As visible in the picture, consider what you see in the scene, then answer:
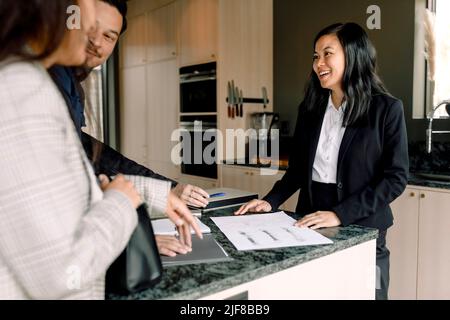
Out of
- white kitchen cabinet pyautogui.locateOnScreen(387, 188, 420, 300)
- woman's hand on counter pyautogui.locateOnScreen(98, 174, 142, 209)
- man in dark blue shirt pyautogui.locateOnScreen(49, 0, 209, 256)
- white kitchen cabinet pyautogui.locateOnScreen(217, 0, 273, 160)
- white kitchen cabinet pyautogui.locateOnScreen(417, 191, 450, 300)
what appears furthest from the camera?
white kitchen cabinet pyautogui.locateOnScreen(217, 0, 273, 160)

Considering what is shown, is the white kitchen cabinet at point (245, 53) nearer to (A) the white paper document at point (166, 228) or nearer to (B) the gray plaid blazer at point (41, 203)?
(A) the white paper document at point (166, 228)

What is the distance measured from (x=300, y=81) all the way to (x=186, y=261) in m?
2.86

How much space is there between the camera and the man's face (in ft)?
3.82

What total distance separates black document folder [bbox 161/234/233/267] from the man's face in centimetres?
55

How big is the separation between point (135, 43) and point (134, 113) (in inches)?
30.0

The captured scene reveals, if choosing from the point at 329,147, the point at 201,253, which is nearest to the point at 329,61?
the point at 329,147

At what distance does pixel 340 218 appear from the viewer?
1.36 metres

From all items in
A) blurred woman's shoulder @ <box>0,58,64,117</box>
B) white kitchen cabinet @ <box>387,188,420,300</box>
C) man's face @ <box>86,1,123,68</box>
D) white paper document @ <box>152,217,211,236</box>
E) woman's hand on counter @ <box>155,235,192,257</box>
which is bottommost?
white kitchen cabinet @ <box>387,188,420,300</box>

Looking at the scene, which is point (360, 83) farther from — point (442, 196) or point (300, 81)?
point (300, 81)

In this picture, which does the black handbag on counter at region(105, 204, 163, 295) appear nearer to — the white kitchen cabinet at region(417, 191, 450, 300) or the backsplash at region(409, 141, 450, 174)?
the white kitchen cabinet at region(417, 191, 450, 300)

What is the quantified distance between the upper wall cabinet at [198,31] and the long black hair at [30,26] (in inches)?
118

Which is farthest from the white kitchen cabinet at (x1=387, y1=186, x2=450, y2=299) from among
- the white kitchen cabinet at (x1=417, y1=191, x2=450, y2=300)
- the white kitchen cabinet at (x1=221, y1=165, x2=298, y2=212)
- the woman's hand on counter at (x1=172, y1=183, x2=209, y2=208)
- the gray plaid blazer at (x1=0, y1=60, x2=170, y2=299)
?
the gray plaid blazer at (x1=0, y1=60, x2=170, y2=299)

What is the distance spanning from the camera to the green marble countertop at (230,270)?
0.82m

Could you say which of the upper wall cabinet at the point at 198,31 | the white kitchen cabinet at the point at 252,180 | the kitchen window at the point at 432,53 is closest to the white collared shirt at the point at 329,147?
the white kitchen cabinet at the point at 252,180
